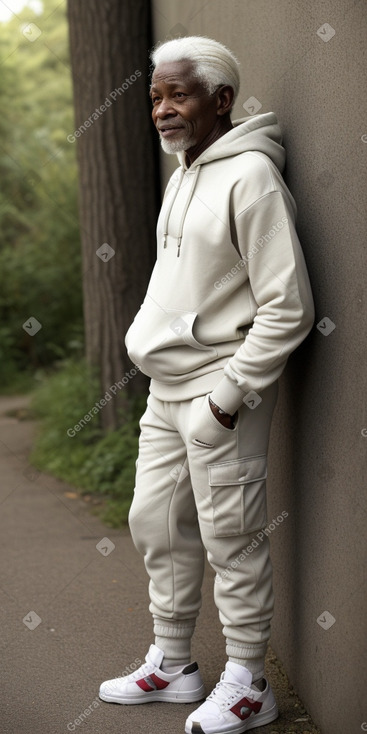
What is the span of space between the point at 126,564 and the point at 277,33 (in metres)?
2.66

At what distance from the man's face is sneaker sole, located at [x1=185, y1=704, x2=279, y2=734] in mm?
1826

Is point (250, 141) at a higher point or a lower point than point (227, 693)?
higher

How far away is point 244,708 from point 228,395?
1.02m

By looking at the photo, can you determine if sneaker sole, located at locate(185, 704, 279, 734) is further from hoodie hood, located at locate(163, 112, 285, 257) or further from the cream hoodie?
hoodie hood, located at locate(163, 112, 285, 257)

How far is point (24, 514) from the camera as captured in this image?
5.80 m

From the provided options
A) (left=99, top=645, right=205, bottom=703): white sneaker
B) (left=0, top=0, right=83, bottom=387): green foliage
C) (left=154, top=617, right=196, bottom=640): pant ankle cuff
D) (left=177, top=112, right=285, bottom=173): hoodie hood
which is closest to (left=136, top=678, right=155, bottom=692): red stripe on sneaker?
(left=99, top=645, right=205, bottom=703): white sneaker

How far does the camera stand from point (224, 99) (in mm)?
3135

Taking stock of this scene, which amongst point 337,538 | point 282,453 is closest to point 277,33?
Answer: point 282,453

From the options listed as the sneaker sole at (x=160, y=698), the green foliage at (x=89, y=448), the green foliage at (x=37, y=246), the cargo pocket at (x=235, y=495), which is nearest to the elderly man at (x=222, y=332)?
the cargo pocket at (x=235, y=495)

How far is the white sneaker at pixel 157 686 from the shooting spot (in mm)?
3453

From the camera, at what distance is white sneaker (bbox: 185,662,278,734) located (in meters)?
3.16

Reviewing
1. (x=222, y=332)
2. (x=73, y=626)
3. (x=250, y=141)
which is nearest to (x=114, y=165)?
(x=73, y=626)

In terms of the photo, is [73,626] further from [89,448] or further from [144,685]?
Result: [89,448]

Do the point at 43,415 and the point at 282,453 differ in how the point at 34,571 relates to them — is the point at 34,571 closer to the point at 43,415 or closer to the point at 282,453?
the point at 282,453
